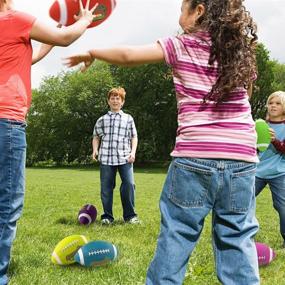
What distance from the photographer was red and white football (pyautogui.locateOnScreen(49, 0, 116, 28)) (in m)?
4.03

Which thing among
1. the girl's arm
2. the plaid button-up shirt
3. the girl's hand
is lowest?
the plaid button-up shirt

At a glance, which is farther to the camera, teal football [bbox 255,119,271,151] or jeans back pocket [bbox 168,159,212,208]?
teal football [bbox 255,119,271,151]

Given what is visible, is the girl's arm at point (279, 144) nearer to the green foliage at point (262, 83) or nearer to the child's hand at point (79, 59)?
the child's hand at point (79, 59)

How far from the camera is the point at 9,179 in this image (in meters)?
3.64

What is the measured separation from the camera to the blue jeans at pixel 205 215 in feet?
9.41

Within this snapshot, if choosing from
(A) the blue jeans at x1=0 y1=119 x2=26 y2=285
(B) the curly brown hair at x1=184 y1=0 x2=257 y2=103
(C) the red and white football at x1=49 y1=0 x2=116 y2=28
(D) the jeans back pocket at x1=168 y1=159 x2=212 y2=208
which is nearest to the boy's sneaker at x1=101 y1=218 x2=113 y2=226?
(A) the blue jeans at x1=0 y1=119 x2=26 y2=285

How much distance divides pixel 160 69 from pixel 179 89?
4304 cm

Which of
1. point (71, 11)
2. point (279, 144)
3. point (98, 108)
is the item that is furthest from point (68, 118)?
point (71, 11)

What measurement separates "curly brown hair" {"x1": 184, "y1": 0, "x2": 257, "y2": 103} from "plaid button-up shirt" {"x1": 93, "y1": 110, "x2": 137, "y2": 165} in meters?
4.78

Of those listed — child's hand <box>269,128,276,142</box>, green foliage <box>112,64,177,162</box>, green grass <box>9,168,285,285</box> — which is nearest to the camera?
green grass <box>9,168,285,285</box>

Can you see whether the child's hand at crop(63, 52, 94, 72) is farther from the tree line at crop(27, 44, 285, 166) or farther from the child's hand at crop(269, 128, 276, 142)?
the tree line at crop(27, 44, 285, 166)

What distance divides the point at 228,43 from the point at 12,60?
155cm

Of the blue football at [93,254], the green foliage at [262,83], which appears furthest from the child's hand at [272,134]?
the green foliage at [262,83]

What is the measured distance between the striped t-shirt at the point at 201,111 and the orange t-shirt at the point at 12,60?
1.20 m
